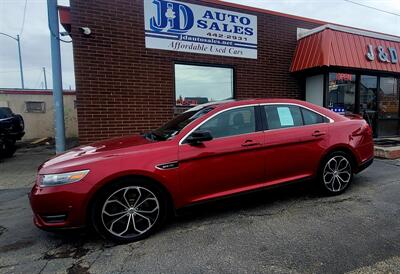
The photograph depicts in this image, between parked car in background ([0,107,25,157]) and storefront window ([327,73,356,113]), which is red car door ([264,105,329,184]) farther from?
parked car in background ([0,107,25,157])

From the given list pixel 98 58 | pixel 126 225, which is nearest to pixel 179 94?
pixel 98 58

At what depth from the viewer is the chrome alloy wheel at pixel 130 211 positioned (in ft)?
11.3

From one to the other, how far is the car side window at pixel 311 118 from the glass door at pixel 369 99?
20.1ft

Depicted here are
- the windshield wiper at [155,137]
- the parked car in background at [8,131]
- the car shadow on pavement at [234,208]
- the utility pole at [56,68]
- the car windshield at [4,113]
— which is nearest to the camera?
the car shadow on pavement at [234,208]

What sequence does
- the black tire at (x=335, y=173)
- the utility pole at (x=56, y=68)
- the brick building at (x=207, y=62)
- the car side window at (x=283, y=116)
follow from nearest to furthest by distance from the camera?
the car side window at (x=283, y=116), the black tire at (x=335, y=173), the utility pole at (x=56, y=68), the brick building at (x=207, y=62)

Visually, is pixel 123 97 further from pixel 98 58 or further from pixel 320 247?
→ pixel 320 247

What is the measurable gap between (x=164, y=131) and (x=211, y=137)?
0.86m

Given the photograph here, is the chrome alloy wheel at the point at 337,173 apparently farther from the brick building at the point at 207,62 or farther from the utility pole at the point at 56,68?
the utility pole at the point at 56,68

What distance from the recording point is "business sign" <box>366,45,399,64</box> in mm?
9227

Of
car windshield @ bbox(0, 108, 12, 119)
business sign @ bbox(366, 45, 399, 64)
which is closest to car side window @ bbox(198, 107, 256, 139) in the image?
business sign @ bbox(366, 45, 399, 64)

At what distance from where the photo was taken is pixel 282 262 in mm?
2961

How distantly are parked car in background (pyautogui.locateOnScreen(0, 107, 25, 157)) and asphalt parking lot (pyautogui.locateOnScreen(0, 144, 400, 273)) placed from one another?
637 centimetres

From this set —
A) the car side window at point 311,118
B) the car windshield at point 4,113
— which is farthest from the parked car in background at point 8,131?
the car side window at point 311,118

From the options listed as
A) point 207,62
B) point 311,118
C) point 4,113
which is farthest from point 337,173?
point 4,113
